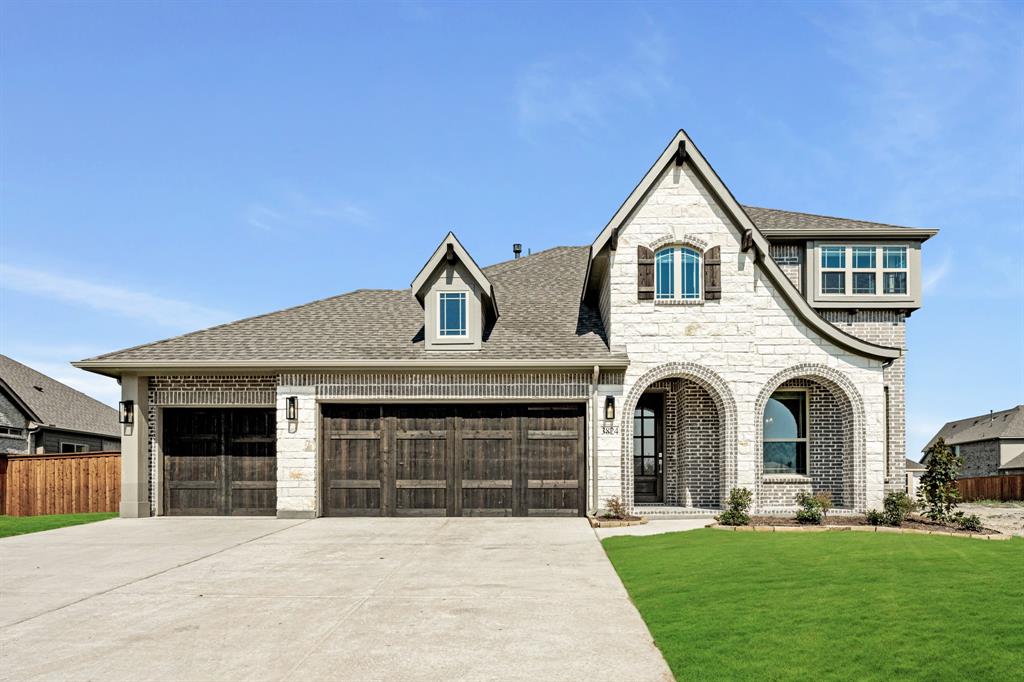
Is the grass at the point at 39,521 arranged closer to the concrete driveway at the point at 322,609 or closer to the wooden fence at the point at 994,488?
the concrete driveway at the point at 322,609

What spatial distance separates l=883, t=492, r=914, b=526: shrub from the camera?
589 inches

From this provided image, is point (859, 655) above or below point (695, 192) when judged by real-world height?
below

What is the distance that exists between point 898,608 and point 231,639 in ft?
22.3

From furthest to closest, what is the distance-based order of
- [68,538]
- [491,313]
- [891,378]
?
[891,378]
[491,313]
[68,538]

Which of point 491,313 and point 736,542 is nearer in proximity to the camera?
point 736,542

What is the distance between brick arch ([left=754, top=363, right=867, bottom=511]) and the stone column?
14033mm

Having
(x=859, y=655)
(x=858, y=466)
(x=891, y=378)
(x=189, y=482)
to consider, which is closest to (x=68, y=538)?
(x=189, y=482)

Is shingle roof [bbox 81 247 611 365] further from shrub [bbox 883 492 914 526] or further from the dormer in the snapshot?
shrub [bbox 883 492 914 526]

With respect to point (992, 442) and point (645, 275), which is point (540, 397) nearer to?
point (645, 275)

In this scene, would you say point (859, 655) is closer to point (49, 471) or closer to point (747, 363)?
point (747, 363)

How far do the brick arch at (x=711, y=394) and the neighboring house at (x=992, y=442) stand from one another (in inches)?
1333

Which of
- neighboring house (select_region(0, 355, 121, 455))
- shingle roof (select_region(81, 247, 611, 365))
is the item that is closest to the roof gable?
shingle roof (select_region(81, 247, 611, 365))

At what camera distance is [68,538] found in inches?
597

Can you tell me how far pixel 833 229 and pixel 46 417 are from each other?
30.8m
